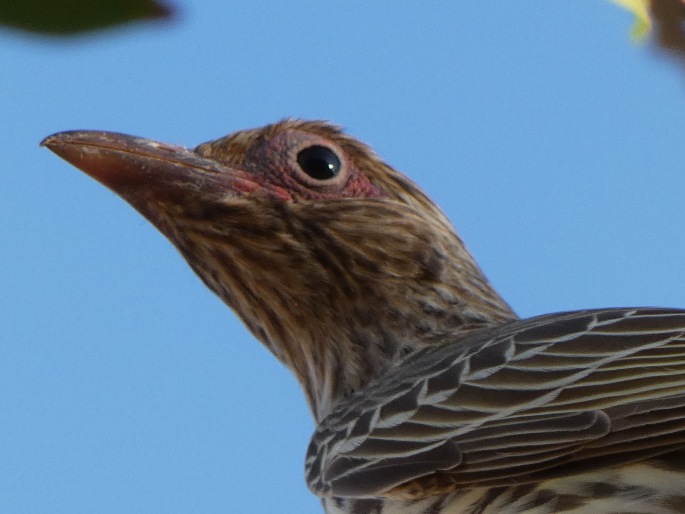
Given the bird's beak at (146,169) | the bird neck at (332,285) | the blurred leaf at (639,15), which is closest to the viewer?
the blurred leaf at (639,15)

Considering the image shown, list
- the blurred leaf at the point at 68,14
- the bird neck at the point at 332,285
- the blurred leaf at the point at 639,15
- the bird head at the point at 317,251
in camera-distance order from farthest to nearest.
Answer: the bird neck at the point at 332,285, the bird head at the point at 317,251, the blurred leaf at the point at 639,15, the blurred leaf at the point at 68,14

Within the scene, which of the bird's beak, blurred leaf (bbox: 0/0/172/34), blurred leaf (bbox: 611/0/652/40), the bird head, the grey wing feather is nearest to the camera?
blurred leaf (bbox: 0/0/172/34)

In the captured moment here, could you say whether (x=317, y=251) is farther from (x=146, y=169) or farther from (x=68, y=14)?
(x=68, y=14)

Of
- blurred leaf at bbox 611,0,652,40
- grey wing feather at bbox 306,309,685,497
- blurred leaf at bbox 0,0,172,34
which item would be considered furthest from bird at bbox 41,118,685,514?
blurred leaf at bbox 0,0,172,34

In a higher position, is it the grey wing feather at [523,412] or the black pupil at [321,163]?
the black pupil at [321,163]

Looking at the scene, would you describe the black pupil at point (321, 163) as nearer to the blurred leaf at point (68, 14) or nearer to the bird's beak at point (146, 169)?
the bird's beak at point (146, 169)

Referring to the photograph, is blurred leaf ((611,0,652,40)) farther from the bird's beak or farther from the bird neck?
the bird neck

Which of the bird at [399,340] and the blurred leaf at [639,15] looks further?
the bird at [399,340]

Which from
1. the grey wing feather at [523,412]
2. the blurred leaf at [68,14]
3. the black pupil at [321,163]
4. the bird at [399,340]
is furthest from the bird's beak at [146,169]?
the blurred leaf at [68,14]
